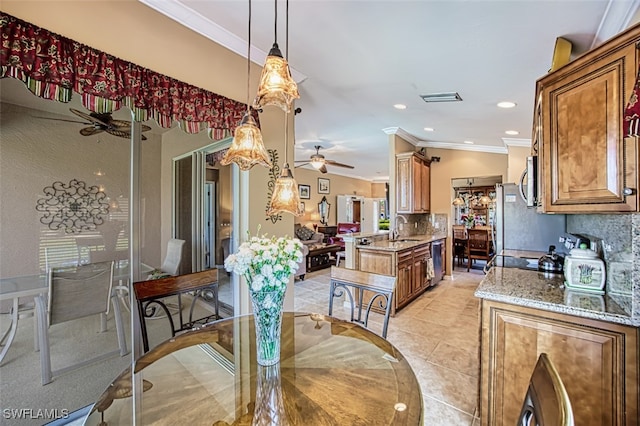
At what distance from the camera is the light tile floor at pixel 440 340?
2020 millimetres

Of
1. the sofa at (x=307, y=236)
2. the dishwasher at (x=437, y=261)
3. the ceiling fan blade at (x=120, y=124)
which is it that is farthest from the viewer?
the sofa at (x=307, y=236)

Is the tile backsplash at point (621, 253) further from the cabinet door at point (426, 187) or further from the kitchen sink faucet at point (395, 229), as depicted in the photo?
the cabinet door at point (426, 187)

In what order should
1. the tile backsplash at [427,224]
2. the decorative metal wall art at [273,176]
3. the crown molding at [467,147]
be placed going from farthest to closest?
the tile backsplash at [427,224], the crown molding at [467,147], the decorative metal wall art at [273,176]

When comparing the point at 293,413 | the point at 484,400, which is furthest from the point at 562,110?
the point at 293,413

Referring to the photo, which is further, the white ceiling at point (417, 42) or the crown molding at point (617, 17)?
the white ceiling at point (417, 42)

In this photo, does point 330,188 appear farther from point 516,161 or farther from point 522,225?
point 522,225

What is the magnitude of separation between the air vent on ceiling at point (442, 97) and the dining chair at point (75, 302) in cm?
360

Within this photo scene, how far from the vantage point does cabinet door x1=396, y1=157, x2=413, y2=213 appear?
482 centimetres

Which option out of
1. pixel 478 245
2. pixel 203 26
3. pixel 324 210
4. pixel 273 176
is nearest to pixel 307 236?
pixel 324 210

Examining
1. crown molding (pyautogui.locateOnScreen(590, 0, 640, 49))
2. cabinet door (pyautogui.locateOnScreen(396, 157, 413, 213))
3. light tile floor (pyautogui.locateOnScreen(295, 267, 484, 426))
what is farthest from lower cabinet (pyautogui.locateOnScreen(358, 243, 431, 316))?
crown molding (pyautogui.locateOnScreen(590, 0, 640, 49))

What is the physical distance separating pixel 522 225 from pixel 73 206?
165 inches

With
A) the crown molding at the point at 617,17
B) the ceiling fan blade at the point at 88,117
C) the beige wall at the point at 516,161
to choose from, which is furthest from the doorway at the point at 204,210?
the beige wall at the point at 516,161

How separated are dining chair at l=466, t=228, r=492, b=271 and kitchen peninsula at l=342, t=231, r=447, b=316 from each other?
2544 millimetres

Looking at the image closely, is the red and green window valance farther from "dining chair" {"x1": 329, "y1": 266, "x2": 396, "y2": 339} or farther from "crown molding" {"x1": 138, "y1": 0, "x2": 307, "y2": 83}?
"dining chair" {"x1": 329, "y1": 266, "x2": 396, "y2": 339}
